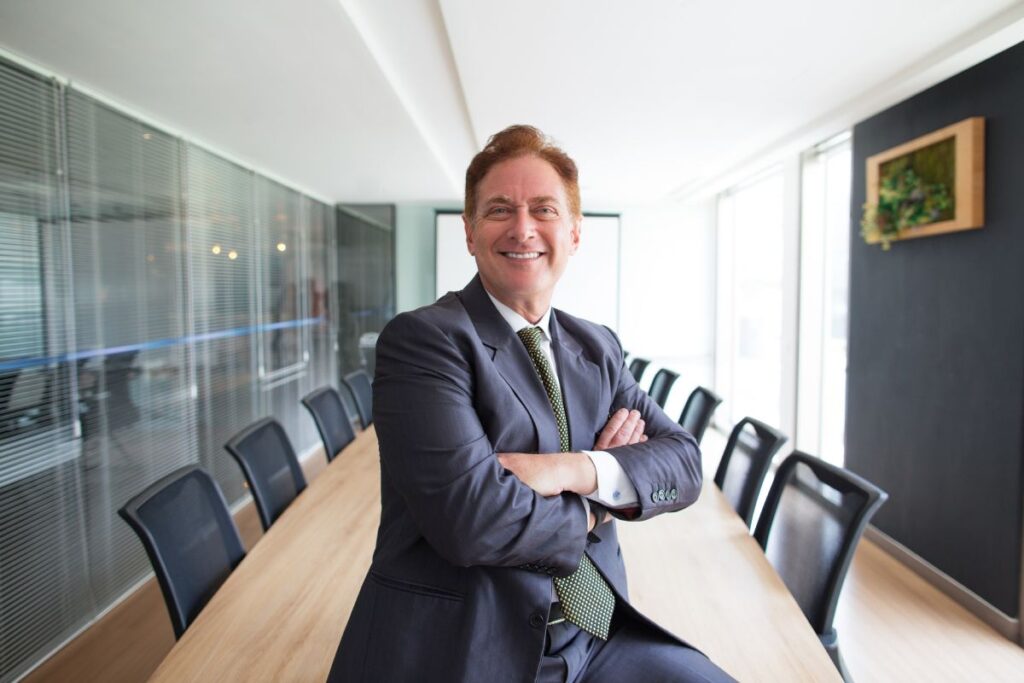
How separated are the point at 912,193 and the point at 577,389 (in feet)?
10.6

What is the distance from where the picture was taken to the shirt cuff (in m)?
1.12

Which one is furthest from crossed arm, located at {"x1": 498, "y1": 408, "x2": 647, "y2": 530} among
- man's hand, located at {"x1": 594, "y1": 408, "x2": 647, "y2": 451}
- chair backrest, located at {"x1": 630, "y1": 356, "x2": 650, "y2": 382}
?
chair backrest, located at {"x1": 630, "y1": 356, "x2": 650, "y2": 382}

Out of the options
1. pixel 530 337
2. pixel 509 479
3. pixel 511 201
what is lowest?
pixel 509 479

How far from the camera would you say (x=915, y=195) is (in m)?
3.35

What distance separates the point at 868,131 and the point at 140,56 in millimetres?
4309

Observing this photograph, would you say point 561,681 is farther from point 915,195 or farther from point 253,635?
point 915,195

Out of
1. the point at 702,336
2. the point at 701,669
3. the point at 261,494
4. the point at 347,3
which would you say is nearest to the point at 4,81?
the point at 347,3

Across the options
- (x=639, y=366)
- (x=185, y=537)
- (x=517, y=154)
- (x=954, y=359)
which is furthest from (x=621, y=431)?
(x=639, y=366)

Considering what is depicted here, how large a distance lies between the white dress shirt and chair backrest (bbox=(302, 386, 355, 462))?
7.27 ft

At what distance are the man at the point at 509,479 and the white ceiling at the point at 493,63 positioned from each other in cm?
173

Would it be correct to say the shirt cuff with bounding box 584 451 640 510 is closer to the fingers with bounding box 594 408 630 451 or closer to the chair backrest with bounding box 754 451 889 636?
the fingers with bounding box 594 408 630 451

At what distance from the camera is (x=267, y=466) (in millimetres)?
2334

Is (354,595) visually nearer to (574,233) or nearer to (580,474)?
(580,474)

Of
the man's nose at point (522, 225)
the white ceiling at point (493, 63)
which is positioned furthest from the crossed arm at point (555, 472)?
the white ceiling at point (493, 63)
